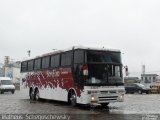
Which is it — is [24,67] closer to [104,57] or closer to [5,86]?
[104,57]

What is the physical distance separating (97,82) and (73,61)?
200 cm

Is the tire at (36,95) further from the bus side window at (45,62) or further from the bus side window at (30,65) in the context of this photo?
the bus side window at (45,62)

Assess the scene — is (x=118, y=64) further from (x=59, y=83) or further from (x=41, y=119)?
(x=41, y=119)

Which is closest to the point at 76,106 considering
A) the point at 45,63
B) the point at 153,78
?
the point at 45,63

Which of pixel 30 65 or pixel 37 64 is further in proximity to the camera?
pixel 30 65

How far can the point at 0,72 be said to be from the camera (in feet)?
335

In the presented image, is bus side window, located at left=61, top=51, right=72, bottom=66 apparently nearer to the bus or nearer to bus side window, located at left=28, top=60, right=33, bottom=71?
the bus

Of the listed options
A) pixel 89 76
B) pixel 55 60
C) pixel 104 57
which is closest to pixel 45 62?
pixel 55 60

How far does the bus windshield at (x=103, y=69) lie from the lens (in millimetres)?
19516

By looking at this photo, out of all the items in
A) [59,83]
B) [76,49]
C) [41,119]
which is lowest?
[41,119]

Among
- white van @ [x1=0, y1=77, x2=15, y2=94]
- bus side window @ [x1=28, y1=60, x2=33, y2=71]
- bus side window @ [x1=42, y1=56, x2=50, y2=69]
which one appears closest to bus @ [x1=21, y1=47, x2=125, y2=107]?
bus side window @ [x1=42, y1=56, x2=50, y2=69]

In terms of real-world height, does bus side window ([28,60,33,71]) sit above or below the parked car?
above

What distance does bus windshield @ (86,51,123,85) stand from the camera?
→ 64.0 ft

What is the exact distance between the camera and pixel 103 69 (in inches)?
776
